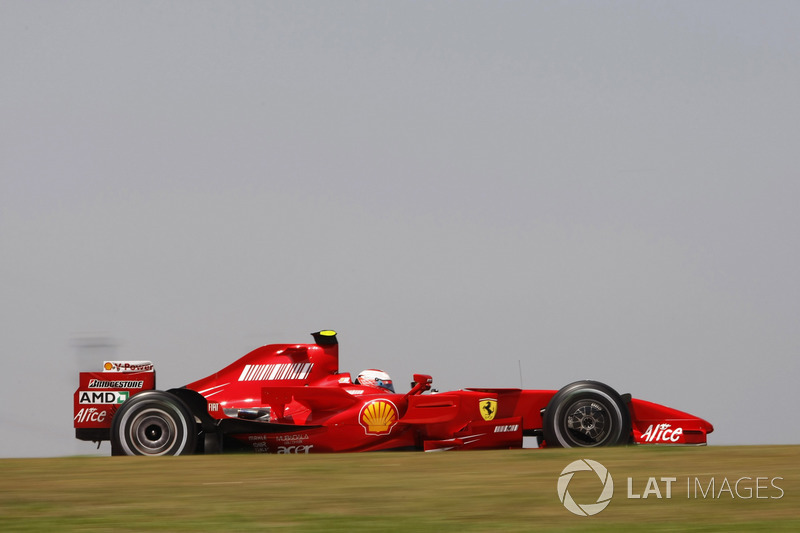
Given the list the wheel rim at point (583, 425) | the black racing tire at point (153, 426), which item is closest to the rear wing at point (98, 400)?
the black racing tire at point (153, 426)

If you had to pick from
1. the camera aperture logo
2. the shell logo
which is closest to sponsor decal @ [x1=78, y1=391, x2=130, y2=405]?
the shell logo

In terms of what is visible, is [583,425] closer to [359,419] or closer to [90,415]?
[359,419]

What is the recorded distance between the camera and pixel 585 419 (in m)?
9.62

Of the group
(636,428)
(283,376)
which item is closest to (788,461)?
(636,428)

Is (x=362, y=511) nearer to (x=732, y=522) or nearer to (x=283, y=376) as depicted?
(x=732, y=522)

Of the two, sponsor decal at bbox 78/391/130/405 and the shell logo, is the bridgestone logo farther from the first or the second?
the shell logo

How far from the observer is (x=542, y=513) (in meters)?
6.00

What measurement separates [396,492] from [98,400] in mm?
4993

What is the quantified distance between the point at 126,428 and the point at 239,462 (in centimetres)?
190

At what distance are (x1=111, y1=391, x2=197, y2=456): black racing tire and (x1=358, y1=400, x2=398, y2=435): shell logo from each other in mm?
1791

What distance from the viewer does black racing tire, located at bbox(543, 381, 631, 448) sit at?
9594mm

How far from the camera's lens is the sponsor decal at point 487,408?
33.0ft

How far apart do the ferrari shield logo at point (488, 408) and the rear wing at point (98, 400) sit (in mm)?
3868

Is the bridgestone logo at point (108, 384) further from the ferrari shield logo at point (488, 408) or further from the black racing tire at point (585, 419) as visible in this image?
the black racing tire at point (585, 419)
